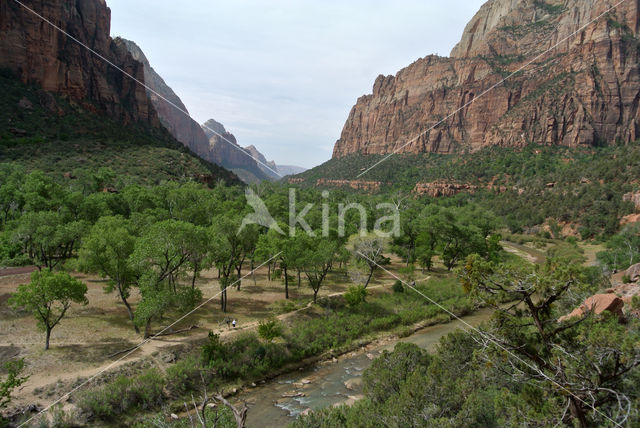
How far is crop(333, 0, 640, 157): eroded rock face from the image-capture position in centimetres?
9944

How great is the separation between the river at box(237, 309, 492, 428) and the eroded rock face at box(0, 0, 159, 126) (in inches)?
3169

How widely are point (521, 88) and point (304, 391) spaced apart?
12497 cm

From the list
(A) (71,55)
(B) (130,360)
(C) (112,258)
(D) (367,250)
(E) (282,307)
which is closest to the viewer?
(B) (130,360)

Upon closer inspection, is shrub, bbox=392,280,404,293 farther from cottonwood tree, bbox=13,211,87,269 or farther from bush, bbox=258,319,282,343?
cottonwood tree, bbox=13,211,87,269

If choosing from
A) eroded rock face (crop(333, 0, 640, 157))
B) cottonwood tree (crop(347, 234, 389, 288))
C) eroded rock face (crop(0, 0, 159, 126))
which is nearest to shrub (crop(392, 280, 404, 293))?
cottonwood tree (crop(347, 234, 389, 288))

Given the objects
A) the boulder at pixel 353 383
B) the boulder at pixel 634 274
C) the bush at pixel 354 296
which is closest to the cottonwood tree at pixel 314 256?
the bush at pixel 354 296

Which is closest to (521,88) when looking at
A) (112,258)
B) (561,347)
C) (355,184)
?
(355,184)

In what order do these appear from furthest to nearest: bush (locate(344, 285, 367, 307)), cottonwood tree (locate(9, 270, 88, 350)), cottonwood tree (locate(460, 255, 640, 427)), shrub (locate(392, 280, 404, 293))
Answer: shrub (locate(392, 280, 404, 293))
bush (locate(344, 285, 367, 307))
cottonwood tree (locate(9, 270, 88, 350))
cottonwood tree (locate(460, 255, 640, 427))

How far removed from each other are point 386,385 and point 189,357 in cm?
952

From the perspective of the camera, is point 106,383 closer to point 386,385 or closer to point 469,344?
point 386,385

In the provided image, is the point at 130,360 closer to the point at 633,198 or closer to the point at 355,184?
the point at 633,198

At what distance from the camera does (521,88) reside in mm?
112312

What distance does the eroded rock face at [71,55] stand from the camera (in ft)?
222

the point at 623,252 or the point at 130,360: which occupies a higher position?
the point at 623,252
